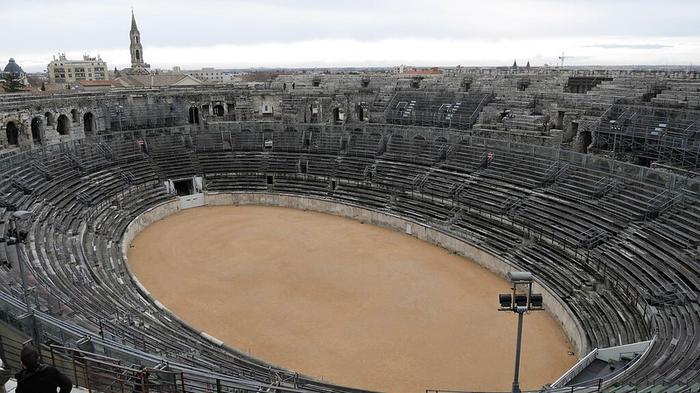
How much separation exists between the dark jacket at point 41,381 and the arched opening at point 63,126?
122 ft

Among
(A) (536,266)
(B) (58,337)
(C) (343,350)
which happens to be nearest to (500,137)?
(A) (536,266)

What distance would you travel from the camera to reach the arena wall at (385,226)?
20.8m

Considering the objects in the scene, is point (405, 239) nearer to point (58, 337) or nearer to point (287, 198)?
point (287, 198)

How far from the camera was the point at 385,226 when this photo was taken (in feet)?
111

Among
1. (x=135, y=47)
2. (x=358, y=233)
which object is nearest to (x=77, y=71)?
(x=135, y=47)

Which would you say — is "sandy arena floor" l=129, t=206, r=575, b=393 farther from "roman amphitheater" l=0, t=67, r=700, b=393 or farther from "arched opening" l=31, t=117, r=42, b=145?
"arched opening" l=31, t=117, r=42, b=145

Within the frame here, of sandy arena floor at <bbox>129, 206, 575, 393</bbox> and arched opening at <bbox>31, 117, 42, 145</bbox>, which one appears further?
arched opening at <bbox>31, 117, 42, 145</bbox>

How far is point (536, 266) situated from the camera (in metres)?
24.8

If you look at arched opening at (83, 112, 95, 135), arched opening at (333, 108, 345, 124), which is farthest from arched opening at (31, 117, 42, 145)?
arched opening at (333, 108, 345, 124)

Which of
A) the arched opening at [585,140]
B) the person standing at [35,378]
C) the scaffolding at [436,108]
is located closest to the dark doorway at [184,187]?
the scaffolding at [436,108]

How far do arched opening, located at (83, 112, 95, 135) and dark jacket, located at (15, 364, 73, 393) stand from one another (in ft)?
129

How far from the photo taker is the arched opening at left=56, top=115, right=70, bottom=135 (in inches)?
1540

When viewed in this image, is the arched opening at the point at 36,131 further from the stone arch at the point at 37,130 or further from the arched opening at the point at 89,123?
the arched opening at the point at 89,123

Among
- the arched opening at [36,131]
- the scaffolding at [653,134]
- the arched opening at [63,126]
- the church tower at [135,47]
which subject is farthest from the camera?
the church tower at [135,47]
